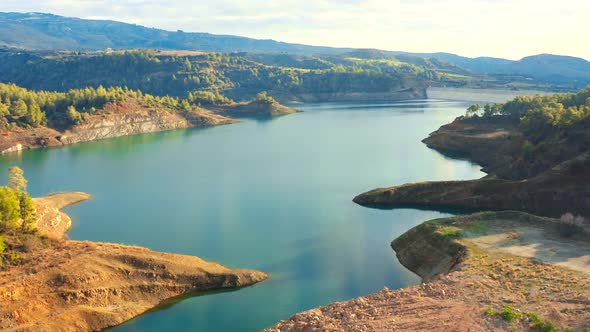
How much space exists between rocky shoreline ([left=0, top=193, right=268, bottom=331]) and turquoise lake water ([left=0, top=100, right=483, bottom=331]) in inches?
64.3

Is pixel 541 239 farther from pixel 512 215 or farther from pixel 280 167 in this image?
pixel 280 167

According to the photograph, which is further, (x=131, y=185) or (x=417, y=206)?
(x=131, y=185)

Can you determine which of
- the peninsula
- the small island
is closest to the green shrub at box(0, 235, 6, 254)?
the small island

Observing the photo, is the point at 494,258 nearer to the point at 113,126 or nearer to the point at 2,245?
the point at 2,245

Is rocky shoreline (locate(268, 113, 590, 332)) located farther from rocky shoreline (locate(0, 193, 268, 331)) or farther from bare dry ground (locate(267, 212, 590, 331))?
rocky shoreline (locate(0, 193, 268, 331))

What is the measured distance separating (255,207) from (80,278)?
31.8 metres

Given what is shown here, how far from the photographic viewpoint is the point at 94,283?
4031 cm

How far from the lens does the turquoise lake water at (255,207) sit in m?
41.9

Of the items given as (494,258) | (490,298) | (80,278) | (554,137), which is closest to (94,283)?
(80,278)

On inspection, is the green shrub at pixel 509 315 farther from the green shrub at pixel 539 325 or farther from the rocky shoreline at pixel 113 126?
the rocky shoreline at pixel 113 126

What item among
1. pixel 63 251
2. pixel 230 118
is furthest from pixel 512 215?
pixel 230 118

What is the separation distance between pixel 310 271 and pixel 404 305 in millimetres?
13240

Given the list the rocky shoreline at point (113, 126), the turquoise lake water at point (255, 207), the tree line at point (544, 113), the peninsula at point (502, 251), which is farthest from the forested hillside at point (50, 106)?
the tree line at point (544, 113)

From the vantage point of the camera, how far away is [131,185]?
84625 millimetres
